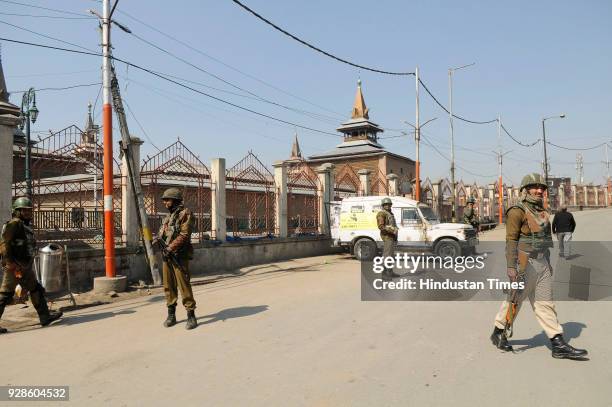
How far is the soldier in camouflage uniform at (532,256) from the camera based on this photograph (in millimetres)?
4445

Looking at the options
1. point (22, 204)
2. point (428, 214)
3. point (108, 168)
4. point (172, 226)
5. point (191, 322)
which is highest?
point (108, 168)

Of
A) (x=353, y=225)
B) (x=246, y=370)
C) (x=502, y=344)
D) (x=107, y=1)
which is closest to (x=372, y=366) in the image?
(x=246, y=370)

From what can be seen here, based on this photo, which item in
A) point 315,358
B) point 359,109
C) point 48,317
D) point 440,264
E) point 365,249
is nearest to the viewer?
point 315,358

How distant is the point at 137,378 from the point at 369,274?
7.52 metres

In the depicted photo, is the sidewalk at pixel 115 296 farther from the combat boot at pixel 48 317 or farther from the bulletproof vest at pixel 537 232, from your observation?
the bulletproof vest at pixel 537 232

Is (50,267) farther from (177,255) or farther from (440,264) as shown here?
(440,264)

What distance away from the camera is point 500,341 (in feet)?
15.1

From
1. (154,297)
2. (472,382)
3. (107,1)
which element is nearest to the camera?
(472,382)

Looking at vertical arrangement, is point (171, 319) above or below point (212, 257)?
below

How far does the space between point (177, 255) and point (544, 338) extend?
183 inches

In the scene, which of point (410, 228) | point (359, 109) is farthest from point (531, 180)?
point (359, 109)

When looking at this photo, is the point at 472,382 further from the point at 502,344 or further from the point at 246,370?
the point at 246,370

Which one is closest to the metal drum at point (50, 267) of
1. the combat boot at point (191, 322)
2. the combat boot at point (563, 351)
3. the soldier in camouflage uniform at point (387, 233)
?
the combat boot at point (191, 322)

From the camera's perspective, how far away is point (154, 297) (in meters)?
8.45
